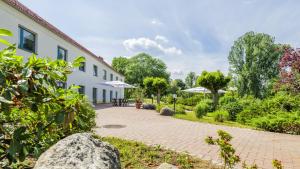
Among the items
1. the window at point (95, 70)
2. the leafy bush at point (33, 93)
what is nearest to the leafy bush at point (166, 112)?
the window at point (95, 70)

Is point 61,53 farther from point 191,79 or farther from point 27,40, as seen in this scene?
point 191,79

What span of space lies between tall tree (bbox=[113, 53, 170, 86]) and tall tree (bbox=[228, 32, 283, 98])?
26168mm

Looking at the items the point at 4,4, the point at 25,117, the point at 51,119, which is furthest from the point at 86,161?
Answer: the point at 4,4

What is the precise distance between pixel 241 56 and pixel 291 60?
38231mm

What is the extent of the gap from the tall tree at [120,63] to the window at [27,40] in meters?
55.6

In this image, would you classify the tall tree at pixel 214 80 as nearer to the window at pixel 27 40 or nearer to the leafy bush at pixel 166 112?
the leafy bush at pixel 166 112

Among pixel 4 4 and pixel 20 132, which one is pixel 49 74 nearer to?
pixel 20 132

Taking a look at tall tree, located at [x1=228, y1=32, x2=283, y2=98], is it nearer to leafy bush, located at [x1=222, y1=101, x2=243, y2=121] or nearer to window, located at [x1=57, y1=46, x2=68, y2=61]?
leafy bush, located at [x1=222, y1=101, x2=243, y2=121]

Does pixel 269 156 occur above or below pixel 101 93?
below

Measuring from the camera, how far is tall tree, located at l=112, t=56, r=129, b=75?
73.6 metres

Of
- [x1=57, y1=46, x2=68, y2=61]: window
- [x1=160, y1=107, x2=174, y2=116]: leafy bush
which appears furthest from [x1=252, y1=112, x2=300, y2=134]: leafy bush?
[x1=57, y1=46, x2=68, y2=61]: window

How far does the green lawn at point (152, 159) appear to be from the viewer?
5336 millimetres

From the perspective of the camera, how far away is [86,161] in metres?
2.50

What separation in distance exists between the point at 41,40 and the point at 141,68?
48.8 m
